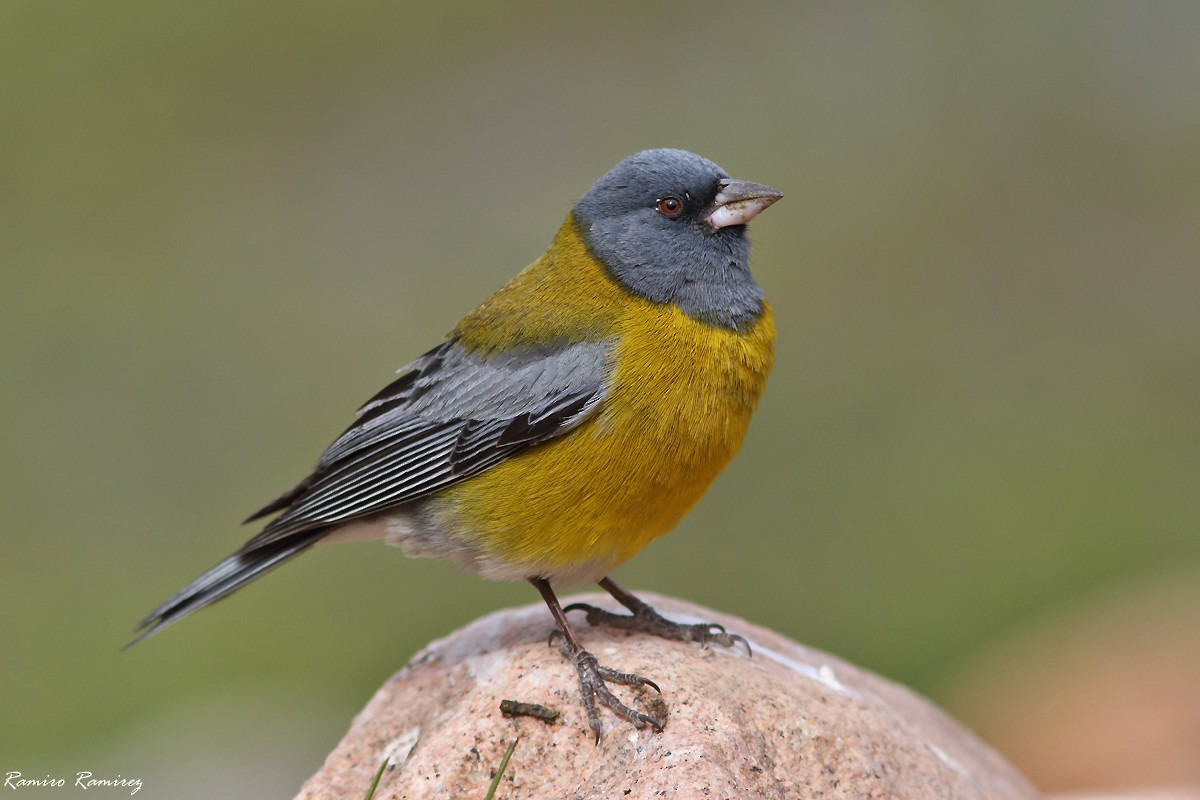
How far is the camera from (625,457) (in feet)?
16.0

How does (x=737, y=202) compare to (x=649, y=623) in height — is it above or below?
above

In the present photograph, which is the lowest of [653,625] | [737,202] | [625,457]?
[653,625]

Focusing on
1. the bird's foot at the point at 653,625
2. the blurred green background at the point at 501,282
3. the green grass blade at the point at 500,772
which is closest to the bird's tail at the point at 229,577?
the bird's foot at the point at 653,625

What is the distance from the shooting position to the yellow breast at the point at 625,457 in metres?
4.90

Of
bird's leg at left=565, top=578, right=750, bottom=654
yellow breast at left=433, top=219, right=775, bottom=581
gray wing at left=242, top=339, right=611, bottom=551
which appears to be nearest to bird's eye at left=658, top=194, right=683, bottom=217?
yellow breast at left=433, top=219, right=775, bottom=581

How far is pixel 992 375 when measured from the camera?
42.6 ft

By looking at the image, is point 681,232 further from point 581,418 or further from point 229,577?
point 229,577

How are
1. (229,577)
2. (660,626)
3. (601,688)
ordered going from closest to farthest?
(601,688)
(660,626)
(229,577)

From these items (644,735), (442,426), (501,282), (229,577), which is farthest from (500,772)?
(501,282)

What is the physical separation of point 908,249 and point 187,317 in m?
7.53

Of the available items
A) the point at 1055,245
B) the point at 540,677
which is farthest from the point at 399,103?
the point at 540,677

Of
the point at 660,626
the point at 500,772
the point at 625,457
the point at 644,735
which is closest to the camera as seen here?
the point at 500,772

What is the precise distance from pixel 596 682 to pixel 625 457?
0.80 metres

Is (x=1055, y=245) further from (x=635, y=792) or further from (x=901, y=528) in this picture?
(x=635, y=792)
